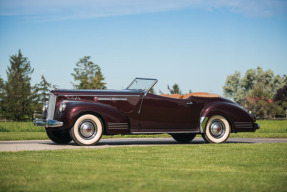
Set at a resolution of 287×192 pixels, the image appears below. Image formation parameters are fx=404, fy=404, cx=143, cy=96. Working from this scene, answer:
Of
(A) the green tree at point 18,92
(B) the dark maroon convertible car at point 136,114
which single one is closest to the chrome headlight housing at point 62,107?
(B) the dark maroon convertible car at point 136,114

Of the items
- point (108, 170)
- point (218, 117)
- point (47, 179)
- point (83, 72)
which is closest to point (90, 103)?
point (218, 117)

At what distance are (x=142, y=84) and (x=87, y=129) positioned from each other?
2.21 metres

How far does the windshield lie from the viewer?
11.2 metres

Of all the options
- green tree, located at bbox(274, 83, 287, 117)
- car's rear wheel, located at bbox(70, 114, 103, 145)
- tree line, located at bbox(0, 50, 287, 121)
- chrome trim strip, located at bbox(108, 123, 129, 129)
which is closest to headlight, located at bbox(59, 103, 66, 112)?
car's rear wheel, located at bbox(70, 114, 103, 145)

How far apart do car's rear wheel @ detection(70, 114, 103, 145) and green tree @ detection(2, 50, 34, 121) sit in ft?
166

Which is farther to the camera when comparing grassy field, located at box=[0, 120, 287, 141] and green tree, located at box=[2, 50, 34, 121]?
green tree, located at box=[2, 50, 34, 121]

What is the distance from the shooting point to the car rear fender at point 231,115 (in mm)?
11266

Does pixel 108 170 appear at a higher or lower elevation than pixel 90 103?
lower

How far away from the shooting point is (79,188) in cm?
460

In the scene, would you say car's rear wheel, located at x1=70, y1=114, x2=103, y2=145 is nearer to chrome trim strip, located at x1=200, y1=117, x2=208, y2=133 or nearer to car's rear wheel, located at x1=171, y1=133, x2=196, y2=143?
chrome trim strip, located at x1=200, y1=117, x2=208, y2=133

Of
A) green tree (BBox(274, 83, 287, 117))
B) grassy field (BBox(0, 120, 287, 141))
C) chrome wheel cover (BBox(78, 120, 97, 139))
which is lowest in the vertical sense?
grassy field (BBox(0, 120, 287, 141))

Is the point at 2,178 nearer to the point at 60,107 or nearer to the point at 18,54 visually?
the point at 60,107

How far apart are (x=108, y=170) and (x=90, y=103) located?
4505mm

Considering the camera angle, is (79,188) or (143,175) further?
(143,175)
